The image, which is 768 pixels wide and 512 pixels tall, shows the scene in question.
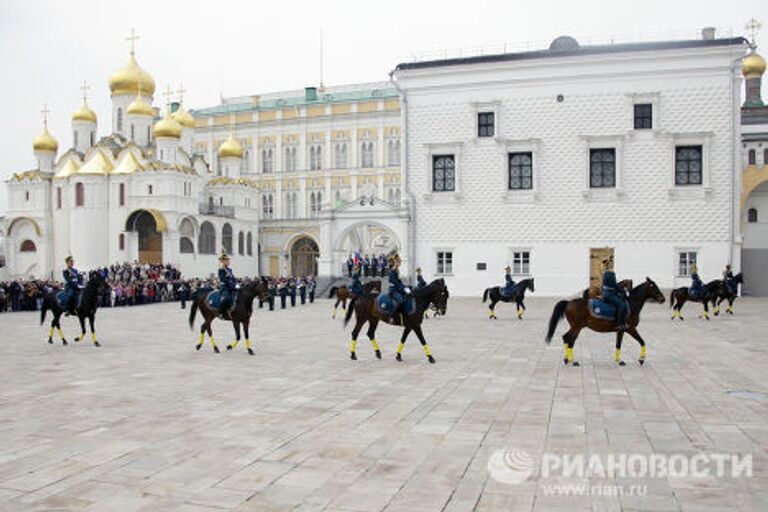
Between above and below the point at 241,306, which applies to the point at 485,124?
above

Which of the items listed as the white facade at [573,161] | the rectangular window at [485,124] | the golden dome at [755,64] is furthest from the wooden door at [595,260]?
the golden dome at [755,64]

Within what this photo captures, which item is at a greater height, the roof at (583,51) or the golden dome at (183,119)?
the golden dome at (183,119)

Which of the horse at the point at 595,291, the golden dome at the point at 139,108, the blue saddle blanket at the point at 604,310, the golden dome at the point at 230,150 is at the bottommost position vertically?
the blue saddle blanket at the point at 604,310

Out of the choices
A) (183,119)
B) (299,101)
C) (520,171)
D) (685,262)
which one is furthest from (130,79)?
(685,262)

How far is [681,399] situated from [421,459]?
4.41m

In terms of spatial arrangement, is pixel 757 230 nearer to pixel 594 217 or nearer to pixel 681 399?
pixel 594 217

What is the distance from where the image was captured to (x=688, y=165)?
31031mm

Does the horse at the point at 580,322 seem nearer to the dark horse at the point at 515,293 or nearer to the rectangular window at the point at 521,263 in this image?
the dark horse at the point at 515,293

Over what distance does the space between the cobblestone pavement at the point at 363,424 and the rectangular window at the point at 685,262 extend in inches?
665

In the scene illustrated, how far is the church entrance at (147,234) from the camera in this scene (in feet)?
150

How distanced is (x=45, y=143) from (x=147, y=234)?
13.0m

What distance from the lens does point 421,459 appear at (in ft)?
20.7

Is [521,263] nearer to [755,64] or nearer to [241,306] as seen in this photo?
[241,306]

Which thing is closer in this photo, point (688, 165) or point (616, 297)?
point (616, 297)
